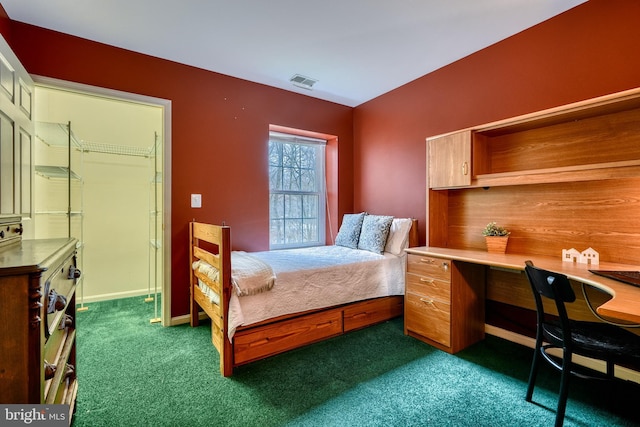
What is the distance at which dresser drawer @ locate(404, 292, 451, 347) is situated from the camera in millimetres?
2186

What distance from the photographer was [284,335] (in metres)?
2.12

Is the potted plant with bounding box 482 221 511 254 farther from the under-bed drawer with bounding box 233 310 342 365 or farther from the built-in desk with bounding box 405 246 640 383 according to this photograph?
the under-bed drawer with bounding box 233 310 342 365

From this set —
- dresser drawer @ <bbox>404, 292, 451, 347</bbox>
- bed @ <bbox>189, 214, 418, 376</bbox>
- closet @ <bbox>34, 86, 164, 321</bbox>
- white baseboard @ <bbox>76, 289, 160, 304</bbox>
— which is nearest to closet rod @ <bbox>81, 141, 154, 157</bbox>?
closet @ <bbox>34, 86, 164, 321</bbox>

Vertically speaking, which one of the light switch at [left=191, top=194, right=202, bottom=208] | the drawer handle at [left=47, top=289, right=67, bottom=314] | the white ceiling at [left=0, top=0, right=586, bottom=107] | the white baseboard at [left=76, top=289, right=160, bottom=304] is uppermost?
the white ceiling at [left=0, top=0, right=586, bottom=107]

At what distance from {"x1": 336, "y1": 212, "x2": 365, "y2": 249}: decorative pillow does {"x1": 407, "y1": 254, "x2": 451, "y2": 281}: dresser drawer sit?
86cm

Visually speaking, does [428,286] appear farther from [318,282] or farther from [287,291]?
[287,291]

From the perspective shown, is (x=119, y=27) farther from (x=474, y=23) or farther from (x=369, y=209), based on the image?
(x=369, y=209)

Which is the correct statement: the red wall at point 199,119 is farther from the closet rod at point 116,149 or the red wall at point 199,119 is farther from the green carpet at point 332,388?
the closet rod at point 116,149

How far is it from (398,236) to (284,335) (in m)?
1.50

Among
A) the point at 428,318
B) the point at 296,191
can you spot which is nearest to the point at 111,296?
the point at 296,191

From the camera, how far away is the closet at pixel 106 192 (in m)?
3.06

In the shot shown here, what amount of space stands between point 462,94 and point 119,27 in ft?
9.52

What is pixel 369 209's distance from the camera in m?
3.73

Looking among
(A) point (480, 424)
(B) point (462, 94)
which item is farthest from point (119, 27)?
(A) point (480, 424)
